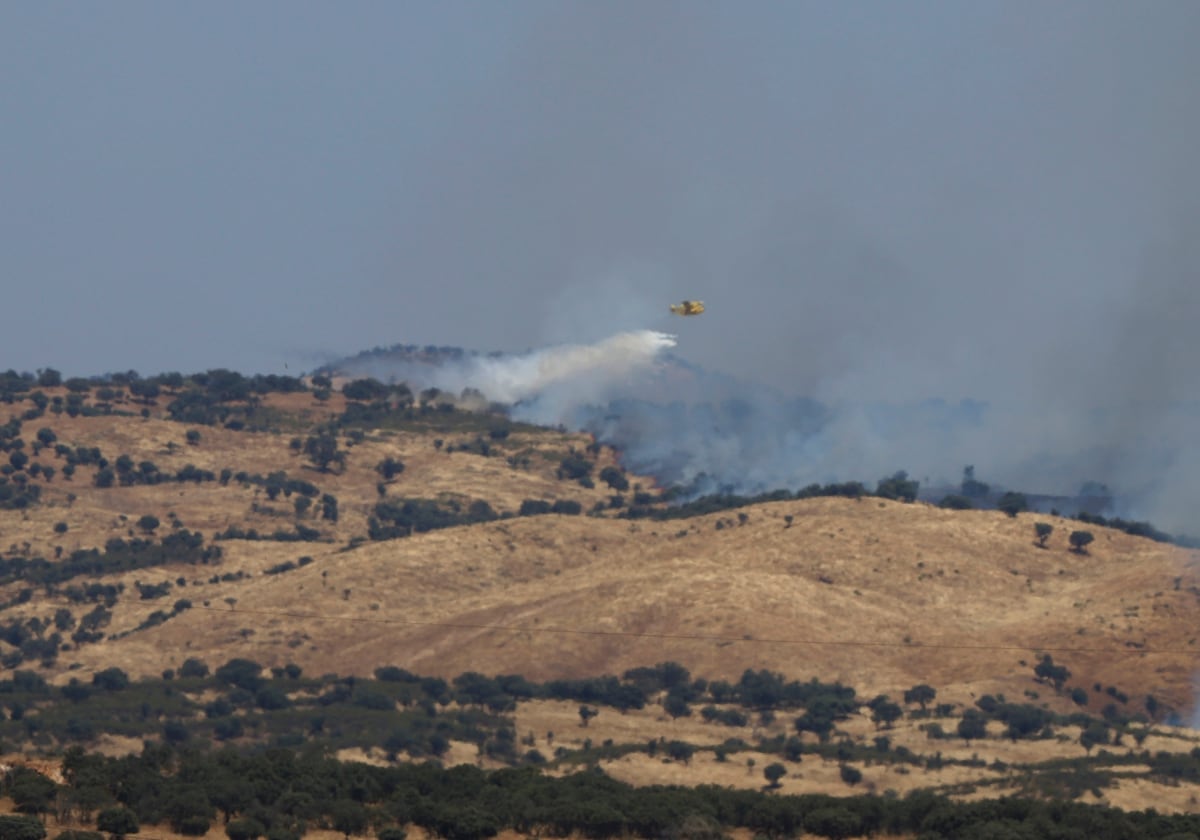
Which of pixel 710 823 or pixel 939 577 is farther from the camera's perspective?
pixel 939 577

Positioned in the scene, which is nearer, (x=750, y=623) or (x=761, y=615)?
(x=750, y=623)

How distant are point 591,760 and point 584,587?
52825mm

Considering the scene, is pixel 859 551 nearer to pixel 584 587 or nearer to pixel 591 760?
pixel 584 587

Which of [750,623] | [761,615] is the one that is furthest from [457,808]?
[761,615]

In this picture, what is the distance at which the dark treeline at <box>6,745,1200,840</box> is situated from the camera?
8812 cm

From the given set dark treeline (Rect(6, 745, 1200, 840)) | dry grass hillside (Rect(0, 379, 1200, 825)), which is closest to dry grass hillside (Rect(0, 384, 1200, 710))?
dry grass hillside (Rect(0, 379, 1200, 825))

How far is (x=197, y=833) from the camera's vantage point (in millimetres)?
87062

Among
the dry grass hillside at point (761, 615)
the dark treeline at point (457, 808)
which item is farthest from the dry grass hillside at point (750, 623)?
the dark treeline at point (457, 808)

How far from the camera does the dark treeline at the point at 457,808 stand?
8812 cm

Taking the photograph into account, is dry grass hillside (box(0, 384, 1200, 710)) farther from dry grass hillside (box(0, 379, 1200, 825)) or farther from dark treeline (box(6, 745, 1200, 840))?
dark treeline (box(6, 745, 1200, 840))

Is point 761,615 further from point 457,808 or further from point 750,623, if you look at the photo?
point 457,808

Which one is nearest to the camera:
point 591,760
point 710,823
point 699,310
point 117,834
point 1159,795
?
point 117,834

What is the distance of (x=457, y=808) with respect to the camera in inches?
3681

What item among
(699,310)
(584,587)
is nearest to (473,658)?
(584,587)
